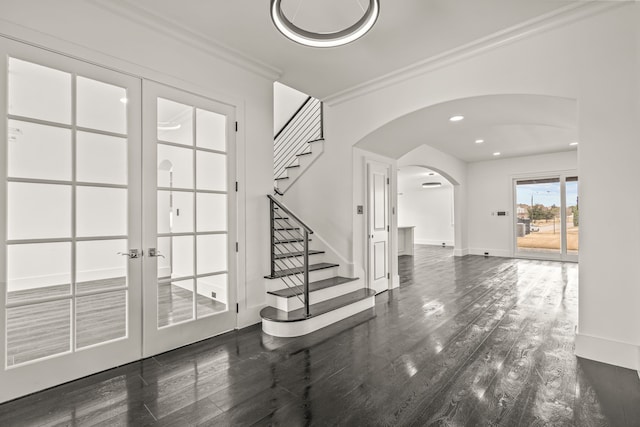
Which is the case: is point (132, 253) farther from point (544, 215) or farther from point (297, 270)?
point (544, 215)

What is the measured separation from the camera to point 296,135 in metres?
6.05

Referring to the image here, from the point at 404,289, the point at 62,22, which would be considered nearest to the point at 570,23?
the point at 404,289

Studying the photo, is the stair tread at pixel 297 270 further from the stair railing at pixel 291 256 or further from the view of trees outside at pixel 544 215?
the view of trees outside at pixel 544 215

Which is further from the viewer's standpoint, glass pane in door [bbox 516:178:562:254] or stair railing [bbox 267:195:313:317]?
glass pane in door [bbox 516:178:562:254]

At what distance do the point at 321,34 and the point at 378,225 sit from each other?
3.25 meters

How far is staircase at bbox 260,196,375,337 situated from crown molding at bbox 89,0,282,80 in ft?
5.19

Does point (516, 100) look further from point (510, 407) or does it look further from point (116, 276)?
point (116, 276)

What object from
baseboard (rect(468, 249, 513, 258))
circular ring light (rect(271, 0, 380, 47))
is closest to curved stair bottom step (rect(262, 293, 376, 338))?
circular ring light (rect(271, 0, 380, 47))

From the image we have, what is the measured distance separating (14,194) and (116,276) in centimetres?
92

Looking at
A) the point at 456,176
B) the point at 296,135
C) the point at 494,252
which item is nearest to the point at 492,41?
the point at 296,135

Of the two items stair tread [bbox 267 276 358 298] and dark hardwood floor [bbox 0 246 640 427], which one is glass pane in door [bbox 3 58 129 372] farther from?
stair tread [bbox 267 276 358 298]

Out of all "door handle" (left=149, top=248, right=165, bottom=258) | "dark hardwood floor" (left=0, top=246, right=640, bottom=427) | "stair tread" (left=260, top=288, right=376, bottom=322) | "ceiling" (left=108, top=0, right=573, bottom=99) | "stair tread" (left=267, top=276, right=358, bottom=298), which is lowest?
"dark hardwood floor" (left=0, top=246, right=640, bottom=427)

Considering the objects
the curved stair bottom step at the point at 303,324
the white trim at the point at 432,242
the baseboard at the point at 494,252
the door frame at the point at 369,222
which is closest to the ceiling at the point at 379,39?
the door frame at the point at 369,222

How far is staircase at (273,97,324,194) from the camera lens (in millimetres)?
5051
